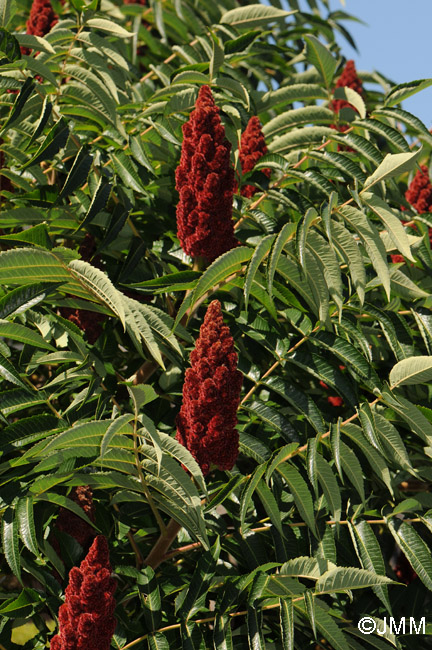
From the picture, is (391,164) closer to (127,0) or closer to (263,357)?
(263,357)

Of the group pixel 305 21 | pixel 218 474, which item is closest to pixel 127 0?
pixel 305 21

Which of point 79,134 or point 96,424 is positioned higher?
point 79,134

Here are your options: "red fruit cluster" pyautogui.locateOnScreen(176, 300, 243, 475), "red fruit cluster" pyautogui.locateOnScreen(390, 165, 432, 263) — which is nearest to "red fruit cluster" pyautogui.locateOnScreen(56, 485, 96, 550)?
"red fruit cluster" pyautogui.locateOnScreen(176, 300, 243, 475)

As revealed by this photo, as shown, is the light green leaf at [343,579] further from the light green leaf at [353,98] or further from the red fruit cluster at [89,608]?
the light green leaf at [353,98]

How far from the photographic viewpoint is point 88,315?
297 centimetres

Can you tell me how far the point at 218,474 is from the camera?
2945mm

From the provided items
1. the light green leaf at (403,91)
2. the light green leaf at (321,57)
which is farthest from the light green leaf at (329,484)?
the light green leaf at (321,57)

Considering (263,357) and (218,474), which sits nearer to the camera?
(218,474)

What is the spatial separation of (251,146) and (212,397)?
1.28 metres

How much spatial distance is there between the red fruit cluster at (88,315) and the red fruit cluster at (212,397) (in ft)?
2.19

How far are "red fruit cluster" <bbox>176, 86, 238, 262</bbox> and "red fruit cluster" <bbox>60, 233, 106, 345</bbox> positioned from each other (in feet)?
1.59

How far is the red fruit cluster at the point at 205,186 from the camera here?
2660 mm

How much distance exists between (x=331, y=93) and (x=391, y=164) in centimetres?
94

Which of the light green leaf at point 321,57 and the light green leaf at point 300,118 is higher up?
the light green leaf at point 321,57
